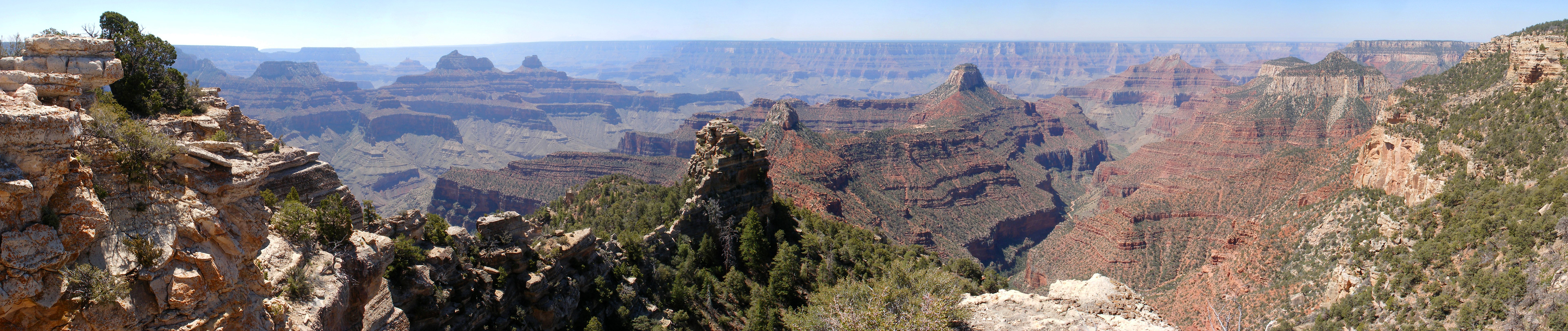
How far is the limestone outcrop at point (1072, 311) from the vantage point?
23.1m

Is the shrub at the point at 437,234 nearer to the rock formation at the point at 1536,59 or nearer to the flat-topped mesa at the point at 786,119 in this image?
the rock formation at the point at 1536,59

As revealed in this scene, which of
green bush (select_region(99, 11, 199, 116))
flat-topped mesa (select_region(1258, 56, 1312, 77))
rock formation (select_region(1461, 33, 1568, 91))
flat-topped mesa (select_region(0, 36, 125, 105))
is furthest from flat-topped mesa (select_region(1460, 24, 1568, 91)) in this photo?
flat-topped mesa (select_region(1258, 56, 1312, 77))

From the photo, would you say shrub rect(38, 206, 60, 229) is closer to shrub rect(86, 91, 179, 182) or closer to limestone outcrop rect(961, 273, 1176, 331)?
shrub rect(86, 91, 179, 182)

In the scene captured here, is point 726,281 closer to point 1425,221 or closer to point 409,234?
point 409,234

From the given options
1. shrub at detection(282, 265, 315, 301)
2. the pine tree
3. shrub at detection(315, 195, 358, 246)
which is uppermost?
shrub at detection(315, 195, 358, 246)

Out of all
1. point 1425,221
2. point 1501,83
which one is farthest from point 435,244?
point 1501,83

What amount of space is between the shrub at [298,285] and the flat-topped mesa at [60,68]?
17.5 feet

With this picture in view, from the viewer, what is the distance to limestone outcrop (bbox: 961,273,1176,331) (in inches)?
911

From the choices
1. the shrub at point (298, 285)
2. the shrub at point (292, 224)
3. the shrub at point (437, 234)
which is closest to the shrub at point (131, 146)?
the shrub at point (298, 285)

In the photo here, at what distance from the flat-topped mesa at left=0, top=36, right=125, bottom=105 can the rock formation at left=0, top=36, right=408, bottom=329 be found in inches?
1.6

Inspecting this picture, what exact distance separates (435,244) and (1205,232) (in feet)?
247

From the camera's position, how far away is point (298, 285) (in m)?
15.4

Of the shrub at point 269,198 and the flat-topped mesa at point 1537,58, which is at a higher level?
the flat-topped mesa at point 1537,58

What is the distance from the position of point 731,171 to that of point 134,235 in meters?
29.0
